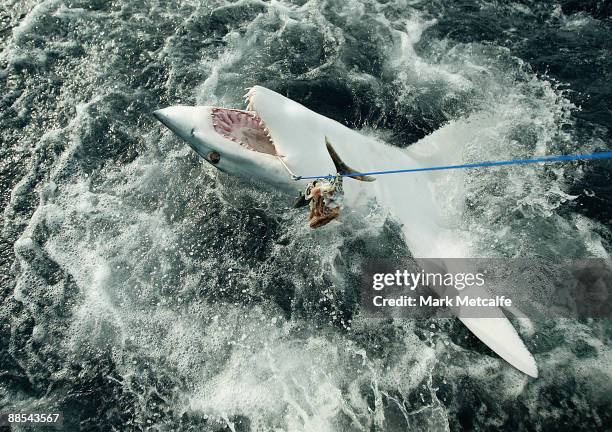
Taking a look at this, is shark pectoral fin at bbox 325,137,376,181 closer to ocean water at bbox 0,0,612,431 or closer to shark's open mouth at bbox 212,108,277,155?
shark's open mouth at bbox 212,108,277,155

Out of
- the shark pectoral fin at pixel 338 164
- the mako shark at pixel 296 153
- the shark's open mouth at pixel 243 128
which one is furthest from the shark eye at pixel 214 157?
the shark pectoral fin at pixel 338 164

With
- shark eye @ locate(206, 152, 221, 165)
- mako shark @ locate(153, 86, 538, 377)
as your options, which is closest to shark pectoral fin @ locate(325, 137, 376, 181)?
mako shark @ locate(153, 86, 538, 377)

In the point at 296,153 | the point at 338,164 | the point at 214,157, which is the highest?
the point at 338,164

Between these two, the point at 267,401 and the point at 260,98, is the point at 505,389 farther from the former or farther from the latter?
the point at 260,98

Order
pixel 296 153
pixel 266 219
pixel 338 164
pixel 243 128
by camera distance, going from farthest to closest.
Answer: pixel 266 219 → pixel 243 128 → pixel 296 153 → pixel 338 164

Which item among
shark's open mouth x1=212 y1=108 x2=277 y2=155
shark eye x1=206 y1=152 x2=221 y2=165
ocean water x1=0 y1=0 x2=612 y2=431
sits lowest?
ocean water x1=0 y1=0 x2=612 y2=431

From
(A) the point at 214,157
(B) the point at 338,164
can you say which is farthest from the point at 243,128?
(B) the point at 338,164

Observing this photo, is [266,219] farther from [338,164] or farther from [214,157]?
[338,164]

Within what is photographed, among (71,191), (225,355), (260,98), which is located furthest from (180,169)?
(225,355)
